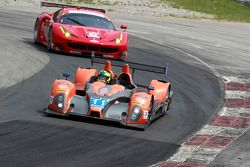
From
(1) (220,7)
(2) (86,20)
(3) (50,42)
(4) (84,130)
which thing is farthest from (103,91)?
(1) (220,7)

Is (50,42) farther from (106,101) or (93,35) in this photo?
(106,101)

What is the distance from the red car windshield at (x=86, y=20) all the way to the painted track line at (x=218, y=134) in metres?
5.14

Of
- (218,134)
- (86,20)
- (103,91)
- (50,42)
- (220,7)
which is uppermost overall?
(103,91)

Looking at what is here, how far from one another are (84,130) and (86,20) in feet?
33.7

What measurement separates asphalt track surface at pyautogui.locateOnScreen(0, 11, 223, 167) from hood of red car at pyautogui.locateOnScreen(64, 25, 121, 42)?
142 cm

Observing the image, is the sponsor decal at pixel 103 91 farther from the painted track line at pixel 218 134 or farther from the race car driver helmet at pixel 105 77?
the painted track line at pixel 218 134

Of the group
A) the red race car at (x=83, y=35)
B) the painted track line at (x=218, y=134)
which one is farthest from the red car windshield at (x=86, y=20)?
the painted track line at (x=218, y=134)

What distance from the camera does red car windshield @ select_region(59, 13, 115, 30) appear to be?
21203 mm

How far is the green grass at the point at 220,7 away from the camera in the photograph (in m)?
44.0

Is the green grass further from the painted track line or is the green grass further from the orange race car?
the orange race car

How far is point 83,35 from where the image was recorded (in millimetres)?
20484

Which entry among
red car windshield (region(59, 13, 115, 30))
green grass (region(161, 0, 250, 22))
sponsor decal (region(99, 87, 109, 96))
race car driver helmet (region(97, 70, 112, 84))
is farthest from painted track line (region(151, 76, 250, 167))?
green grass (region(161, 0, 250, 22))

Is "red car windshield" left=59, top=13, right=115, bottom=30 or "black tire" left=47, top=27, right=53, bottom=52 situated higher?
"red car windshield" left=59, top=13, right=115, bottom=30

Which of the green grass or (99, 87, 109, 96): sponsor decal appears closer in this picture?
(99, 87, 109, 96): sponsor decal
